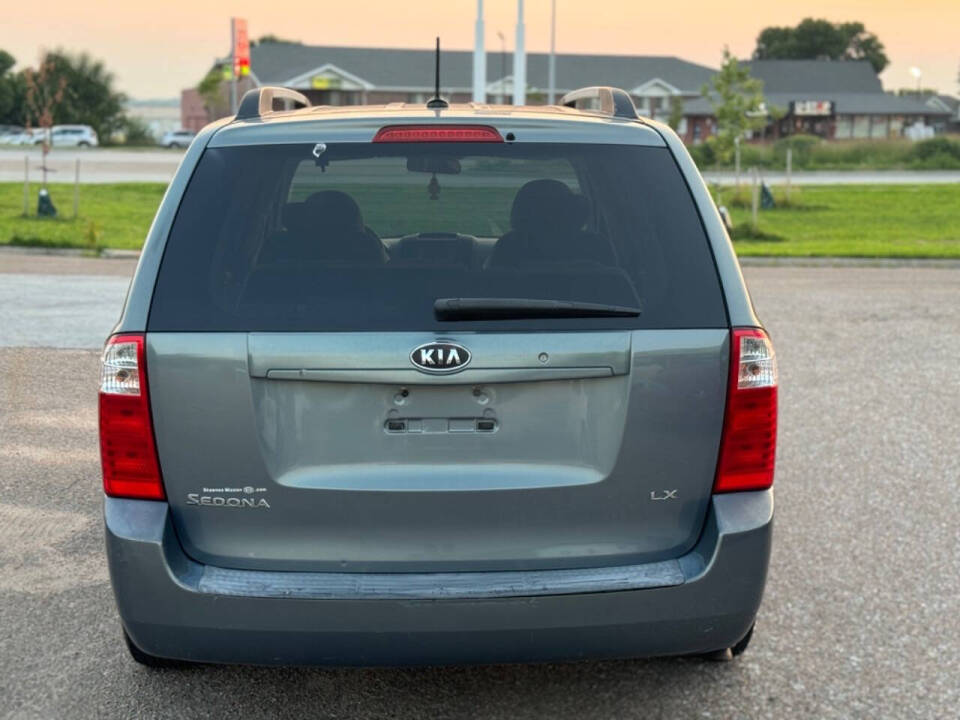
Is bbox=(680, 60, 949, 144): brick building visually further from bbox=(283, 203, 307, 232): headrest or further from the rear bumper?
the rear bumper

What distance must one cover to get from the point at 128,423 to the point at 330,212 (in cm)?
83

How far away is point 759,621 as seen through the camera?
467cm

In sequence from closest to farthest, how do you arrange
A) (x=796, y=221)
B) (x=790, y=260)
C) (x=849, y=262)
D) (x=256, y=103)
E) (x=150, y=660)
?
(x=256, y=103) < (x=150, y=660) < (x=849, y=262) < (x=790, y=260) < (x=796, y=221)

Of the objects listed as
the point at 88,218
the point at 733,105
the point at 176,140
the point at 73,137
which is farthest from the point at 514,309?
the point at 176,140

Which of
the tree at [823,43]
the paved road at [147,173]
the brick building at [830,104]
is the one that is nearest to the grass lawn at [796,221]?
the paved road at [147,173]

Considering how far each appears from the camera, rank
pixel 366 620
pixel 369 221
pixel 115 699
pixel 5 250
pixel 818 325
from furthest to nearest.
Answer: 1. pixel 5 250
2. pixel 818 325
3. pixel 369 221
4. pixel 115 699
5. pixel 366 620

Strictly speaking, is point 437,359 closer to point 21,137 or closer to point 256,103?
point 256,103

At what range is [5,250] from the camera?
734 inches

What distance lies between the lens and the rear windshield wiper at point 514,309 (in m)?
3.21

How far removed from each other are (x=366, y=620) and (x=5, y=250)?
55.6ft

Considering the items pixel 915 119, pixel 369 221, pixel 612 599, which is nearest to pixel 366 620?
pixel 612 599

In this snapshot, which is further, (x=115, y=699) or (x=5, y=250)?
(x=5, y=250)

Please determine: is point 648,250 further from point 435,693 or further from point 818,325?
point 818,325

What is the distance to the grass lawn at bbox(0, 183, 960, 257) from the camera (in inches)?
769
